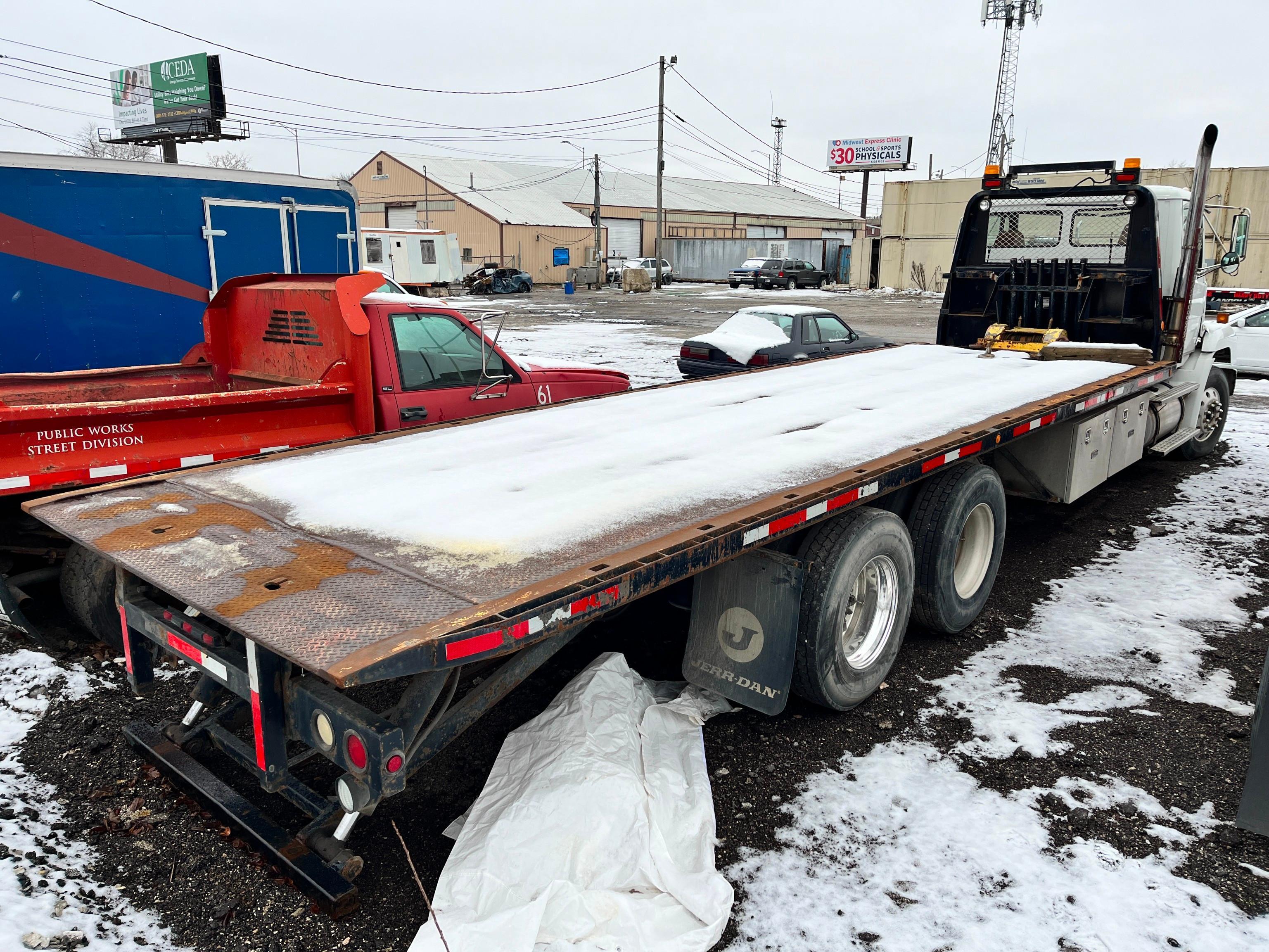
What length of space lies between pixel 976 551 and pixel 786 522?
8.17 ft

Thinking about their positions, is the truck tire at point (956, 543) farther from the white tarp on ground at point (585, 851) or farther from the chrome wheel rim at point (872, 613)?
the white tarp on ground at point (585, 851)

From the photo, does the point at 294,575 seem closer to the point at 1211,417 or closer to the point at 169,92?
the point at 1211,417

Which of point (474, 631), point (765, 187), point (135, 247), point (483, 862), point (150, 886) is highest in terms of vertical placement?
point (765, 187)

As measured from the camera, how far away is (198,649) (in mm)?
3203

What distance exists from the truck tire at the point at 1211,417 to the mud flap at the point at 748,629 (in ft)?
25.5

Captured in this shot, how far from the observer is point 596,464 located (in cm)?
441

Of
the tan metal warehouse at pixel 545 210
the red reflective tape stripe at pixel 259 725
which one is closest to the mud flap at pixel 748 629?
the red reflective tape stripe at pixel 259 725

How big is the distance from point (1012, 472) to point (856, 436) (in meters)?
2.01

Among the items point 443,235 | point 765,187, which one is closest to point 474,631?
point 443,235

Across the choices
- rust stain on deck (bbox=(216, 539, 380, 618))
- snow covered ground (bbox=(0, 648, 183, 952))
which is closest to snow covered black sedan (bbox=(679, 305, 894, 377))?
rust stain on deck (bbox=(216, 539, 380, 618))

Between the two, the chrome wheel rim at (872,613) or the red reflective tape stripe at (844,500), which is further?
A: the chrome wheel rim at (872,613)

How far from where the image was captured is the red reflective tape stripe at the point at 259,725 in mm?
2893

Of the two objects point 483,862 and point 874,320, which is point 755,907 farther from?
point 874,320

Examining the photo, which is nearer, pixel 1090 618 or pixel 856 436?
pixel 856 436
